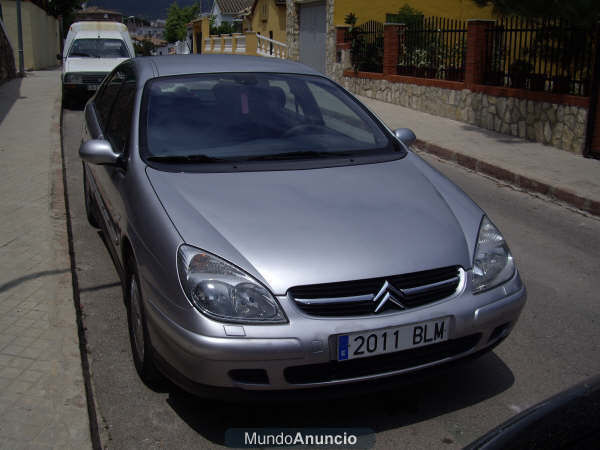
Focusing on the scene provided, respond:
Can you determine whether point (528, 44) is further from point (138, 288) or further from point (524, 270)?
point (138, 288)

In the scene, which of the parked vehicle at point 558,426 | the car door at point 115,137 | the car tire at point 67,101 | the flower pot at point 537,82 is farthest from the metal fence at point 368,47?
the parked vehicle at point 558,426

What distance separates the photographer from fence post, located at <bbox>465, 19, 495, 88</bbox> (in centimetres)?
1329

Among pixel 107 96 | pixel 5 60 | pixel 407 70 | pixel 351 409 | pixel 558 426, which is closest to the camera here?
pixel 558 426

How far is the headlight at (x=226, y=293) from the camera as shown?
9.11 feet

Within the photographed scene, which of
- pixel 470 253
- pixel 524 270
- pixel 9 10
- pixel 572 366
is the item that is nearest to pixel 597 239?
pixel 524 270

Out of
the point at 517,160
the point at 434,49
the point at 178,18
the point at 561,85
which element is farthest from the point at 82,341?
the point at 178,18

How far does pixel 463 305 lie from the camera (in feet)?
9.80

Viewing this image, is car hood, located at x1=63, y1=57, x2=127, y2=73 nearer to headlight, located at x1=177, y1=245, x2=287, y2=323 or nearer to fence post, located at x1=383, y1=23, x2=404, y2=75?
fence post, located at x1=383, y1=23, x2=404, y2=75

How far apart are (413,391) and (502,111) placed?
9.80m

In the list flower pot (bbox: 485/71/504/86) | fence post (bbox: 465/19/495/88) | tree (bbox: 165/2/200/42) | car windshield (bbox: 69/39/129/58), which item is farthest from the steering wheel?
tree (bbox: 165/2/200/42)

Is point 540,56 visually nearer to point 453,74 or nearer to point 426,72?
point 453,74

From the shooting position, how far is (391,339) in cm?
286

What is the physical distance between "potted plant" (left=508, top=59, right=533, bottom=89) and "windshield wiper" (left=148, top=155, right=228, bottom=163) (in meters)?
9.10

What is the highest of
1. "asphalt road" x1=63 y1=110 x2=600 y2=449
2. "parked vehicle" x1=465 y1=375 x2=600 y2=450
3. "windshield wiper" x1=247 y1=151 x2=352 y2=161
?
"windshield wiper" x1=247 y1=151 x2=352 y2=161
